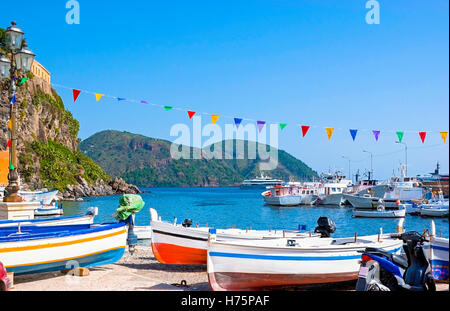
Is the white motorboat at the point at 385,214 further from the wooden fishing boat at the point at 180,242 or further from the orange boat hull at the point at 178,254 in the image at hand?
the orange boat hull at the point at 178,254

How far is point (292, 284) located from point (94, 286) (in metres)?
4.44

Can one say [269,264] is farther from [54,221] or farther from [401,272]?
[54,221]

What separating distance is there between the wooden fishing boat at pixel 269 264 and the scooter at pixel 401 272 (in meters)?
2.26

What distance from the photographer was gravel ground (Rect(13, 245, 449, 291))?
9617mm

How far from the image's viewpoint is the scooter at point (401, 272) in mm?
7141

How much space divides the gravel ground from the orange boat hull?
263mm

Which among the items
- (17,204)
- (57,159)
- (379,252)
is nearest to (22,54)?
(17,204)

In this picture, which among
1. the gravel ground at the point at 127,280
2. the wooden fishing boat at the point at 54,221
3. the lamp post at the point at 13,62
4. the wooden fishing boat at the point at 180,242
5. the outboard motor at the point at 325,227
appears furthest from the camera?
the outboard motor at the point at 325,227

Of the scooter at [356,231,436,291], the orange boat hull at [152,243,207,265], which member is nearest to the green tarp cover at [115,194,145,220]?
the orange boat hull at [152,243,207,265]

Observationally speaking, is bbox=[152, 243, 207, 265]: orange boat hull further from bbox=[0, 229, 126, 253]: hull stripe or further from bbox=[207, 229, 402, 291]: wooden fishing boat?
bbox=[207, 229, 402, 291]: wooden fishing boat

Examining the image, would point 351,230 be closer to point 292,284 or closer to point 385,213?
point 385,213

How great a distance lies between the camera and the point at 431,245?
963 cm

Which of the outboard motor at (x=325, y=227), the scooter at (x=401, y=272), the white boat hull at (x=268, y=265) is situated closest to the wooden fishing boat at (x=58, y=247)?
the white boat hull at (x=268, y=265)

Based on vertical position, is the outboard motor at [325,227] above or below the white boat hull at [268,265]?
above
